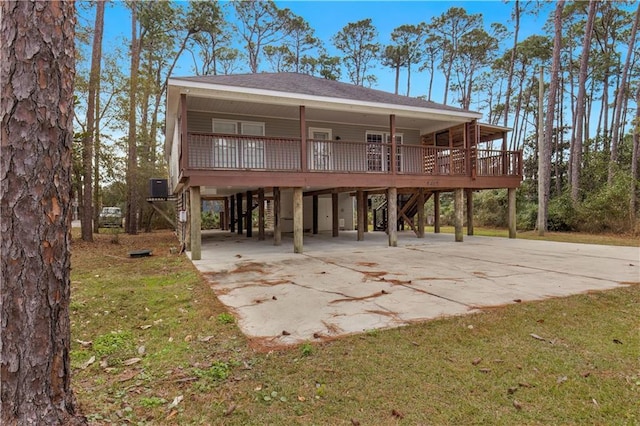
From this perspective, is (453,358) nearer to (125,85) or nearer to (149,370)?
(149,370)

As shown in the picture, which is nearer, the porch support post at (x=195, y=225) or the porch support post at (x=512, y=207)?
the porch support post at (x=195, y=225)

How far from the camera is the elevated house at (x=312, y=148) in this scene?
9094 mm

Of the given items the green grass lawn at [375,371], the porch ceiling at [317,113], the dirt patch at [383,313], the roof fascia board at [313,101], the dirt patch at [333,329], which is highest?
the porch ceiling at [317,113]

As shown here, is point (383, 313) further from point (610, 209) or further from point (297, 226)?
point (610, 209)

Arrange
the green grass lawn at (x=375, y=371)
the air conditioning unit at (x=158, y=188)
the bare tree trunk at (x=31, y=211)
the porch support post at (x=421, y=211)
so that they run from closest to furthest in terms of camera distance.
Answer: the bare tree trunk at (x=31, y=211) < the green grass lawn at (x=375, y=371) < the porch support post at (x=421, y=211) < the air conditioning unit at (x=158, y=188)

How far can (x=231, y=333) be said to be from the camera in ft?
11.6

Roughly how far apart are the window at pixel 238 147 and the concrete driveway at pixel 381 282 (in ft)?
9.10

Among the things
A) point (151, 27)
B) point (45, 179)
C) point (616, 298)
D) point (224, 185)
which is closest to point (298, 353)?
point (45, 179)

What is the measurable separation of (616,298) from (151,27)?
984 inches

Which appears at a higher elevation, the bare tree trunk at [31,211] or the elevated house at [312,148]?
the elevated house at [312,148]

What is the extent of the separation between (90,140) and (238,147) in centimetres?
751

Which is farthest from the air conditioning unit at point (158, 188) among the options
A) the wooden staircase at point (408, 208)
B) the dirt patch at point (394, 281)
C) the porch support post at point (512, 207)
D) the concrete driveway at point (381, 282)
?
the porch support post at point (512, 207)

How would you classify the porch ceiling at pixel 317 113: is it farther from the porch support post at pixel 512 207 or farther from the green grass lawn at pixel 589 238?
the green grass lawn at pixel 589 238

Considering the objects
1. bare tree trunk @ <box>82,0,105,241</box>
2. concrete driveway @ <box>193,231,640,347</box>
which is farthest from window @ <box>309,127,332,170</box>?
bare tree trunk @ <box>82,0,105,241</box>
